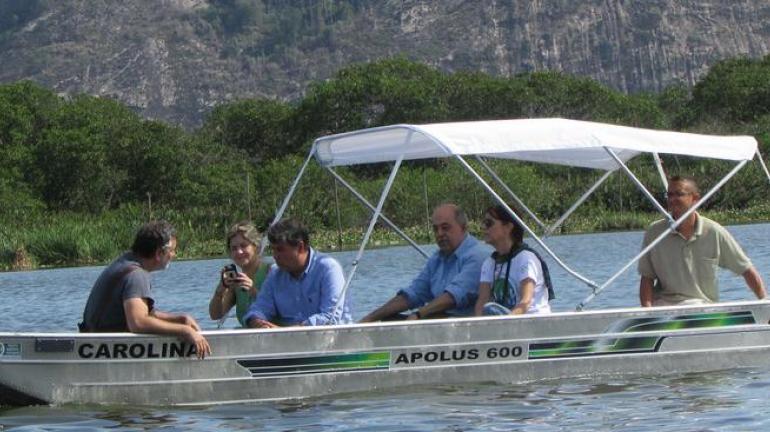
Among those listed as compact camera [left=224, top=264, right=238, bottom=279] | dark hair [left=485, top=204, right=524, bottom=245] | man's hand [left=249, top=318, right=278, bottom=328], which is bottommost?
man's hand [left=249, top=318, right=278, bottom=328]

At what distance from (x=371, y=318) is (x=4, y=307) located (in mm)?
16210

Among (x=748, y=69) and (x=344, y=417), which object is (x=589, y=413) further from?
(x=748, y=69)

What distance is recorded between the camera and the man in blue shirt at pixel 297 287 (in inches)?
479

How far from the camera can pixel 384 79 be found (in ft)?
319

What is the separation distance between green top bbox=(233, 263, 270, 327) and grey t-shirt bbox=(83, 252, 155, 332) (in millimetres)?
1269

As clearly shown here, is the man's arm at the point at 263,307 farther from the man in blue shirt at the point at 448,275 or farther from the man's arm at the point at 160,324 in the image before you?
the man in blue shirt at the point at 448,275

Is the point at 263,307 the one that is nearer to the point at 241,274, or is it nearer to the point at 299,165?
the point at 241,274

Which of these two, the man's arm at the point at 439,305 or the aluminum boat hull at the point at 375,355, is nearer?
the aluminum boat hull at the point at 375,355

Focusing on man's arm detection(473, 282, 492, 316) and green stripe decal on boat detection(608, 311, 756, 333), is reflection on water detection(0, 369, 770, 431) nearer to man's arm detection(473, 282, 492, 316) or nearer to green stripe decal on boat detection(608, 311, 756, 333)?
green stripe decal on boat detection(608, 311, 756, 333)

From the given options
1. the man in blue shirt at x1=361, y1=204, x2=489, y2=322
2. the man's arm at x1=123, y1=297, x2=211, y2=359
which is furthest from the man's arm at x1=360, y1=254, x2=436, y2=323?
the man's arm at x1=123, y1=297, x2=211, y2=359

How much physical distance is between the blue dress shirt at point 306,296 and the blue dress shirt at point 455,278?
73 centimetres

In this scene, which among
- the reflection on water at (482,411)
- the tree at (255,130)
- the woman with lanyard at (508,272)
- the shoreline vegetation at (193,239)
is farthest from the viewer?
the tree at (255,130)

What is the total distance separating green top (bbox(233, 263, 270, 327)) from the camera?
12852mm

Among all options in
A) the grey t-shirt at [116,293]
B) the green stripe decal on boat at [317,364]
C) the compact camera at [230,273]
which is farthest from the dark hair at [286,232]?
the grey t-shirt at [116,293]
